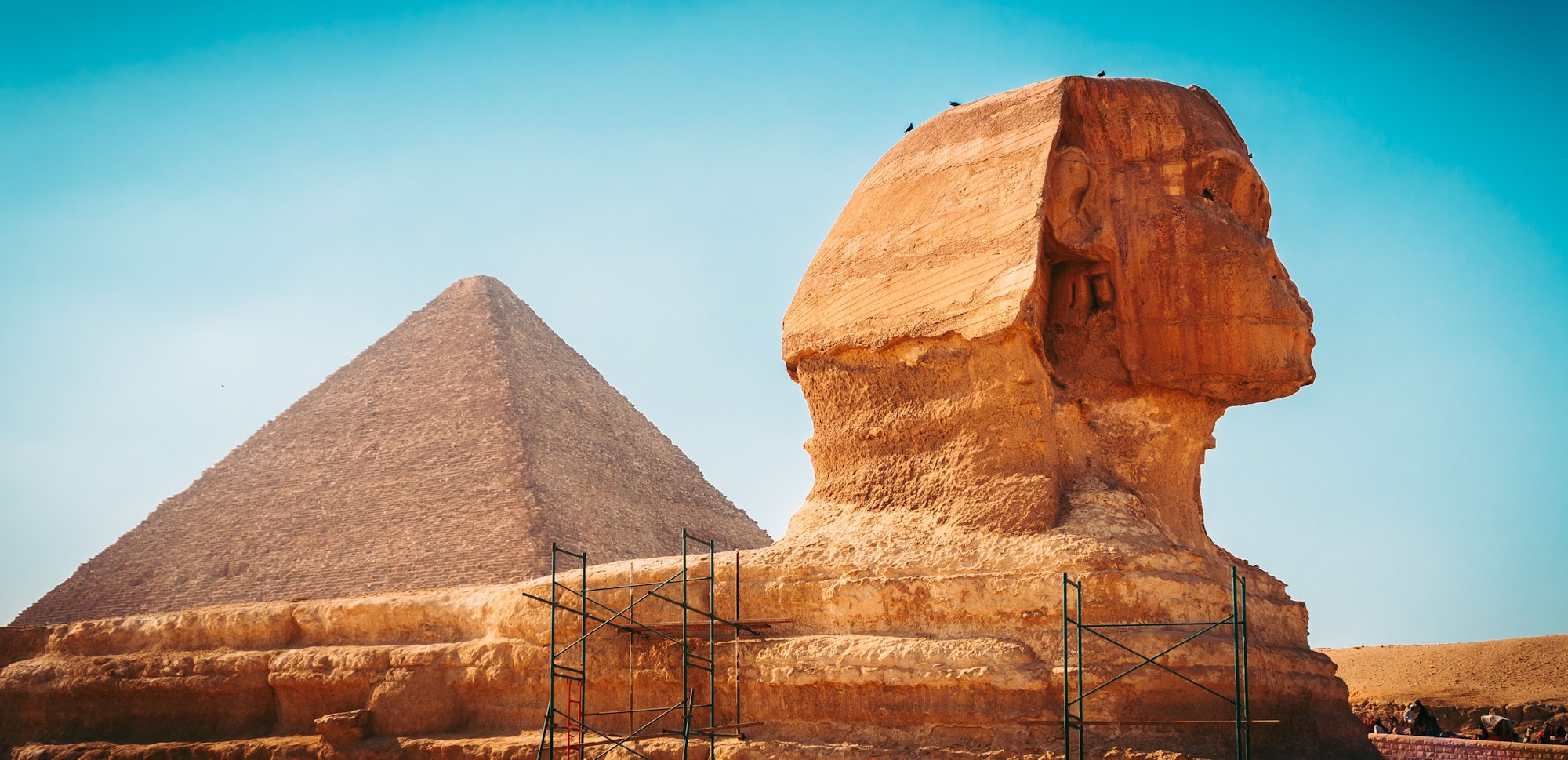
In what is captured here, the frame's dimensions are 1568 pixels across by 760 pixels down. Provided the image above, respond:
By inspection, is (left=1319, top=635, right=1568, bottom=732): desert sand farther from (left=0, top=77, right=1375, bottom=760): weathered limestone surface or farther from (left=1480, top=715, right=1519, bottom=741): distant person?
(left=0, top=77, right=1375, bottom=760): weathered limestone surface

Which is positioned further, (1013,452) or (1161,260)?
(1161,260)

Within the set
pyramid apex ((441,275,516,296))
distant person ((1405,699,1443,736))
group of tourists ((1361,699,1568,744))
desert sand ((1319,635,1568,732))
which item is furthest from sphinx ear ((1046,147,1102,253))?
pyramid apex ((441,275,516,296))

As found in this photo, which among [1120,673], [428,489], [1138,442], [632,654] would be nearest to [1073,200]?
[1138,442]

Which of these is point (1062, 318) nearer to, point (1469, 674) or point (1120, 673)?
point (1120, 673)

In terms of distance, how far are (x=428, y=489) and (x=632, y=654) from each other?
242 ft

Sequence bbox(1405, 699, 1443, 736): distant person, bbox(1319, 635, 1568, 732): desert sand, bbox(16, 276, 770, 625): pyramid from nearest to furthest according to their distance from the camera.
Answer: bbox(1405, 699, 1443, 736): distant person < bbox(1319, 635, 1568, 732): desert sand < bbox(16, 276, 770, 625): pyramid

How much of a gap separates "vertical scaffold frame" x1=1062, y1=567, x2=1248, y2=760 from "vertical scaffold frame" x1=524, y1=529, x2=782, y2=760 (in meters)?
1.24

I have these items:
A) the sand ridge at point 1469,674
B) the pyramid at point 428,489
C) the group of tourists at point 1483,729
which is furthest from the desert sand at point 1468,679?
the pyramid at point 428,489

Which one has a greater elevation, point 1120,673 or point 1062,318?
point 1062,318

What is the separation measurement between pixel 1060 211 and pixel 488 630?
3.17 metres

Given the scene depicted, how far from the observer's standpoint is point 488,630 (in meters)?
7.23

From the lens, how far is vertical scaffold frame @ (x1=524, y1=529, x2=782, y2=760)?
6.19 metres

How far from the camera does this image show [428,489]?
78250 mm

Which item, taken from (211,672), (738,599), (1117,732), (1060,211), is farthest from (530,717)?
(1060,211)
